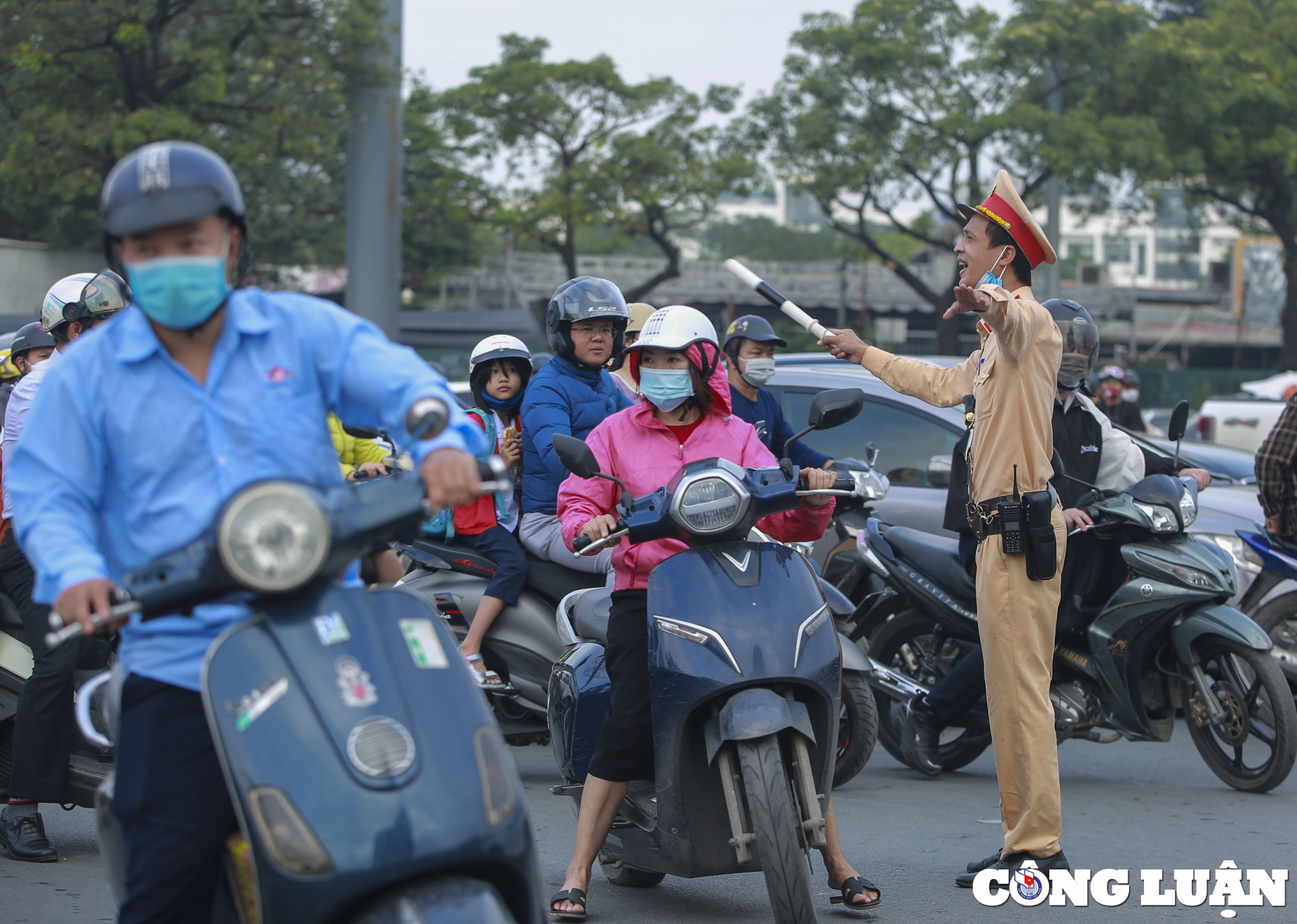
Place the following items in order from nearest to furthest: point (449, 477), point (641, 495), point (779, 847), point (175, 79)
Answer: point (449, 477), point (779, 847), point (641, 495), point (175, 79)

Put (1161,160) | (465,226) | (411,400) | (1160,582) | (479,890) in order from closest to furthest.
→ 1. (479,890)
2. (411,400)
3. (1160,582)
4. (1161,160)
5. (465,226)

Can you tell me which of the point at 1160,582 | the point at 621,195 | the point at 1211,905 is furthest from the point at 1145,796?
the point at 621,195

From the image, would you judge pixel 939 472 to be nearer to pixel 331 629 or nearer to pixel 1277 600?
pixel 1277 600

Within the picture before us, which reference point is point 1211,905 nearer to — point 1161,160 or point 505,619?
point 505,619

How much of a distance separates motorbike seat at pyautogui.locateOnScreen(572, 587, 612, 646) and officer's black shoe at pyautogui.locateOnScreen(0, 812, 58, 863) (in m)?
1.97

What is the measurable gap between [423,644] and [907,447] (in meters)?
6.00

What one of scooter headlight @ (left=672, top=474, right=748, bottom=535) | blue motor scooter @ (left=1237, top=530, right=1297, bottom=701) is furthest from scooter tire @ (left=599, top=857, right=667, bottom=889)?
blue motor scooter @ (left=1237, top=530, right=1297, bottom=701)

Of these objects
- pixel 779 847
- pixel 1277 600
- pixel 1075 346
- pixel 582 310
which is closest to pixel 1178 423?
pixel 1075 346

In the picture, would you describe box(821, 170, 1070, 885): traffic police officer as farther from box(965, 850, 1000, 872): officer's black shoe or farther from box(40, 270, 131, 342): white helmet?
box(40, 270, 131, 342): white helmet

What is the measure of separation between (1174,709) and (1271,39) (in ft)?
100

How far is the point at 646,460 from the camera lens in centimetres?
422

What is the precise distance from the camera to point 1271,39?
→ 32125 mm

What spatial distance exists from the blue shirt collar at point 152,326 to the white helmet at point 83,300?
9.15ft

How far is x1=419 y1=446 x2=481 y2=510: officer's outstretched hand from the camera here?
2.42 metres
